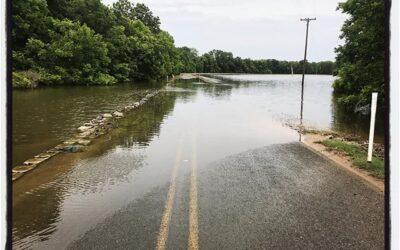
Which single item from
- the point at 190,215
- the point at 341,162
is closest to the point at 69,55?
the point at 341,162

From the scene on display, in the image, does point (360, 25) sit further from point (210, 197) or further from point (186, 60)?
point (186, 60)

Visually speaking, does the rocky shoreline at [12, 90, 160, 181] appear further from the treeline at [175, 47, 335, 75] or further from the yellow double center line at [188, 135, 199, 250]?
the treeline at [175, 47, 335, 75]

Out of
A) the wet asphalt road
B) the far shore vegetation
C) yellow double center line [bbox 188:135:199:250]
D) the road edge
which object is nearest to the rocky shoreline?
the wet asphalt road

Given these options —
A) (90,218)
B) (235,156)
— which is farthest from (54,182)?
(235,156)

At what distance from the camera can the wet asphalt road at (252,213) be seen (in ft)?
15.7

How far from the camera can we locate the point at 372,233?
5066 mm

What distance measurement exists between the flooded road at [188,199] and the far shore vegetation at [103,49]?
706 centimetres

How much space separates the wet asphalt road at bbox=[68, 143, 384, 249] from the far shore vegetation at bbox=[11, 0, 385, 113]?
8907 mm

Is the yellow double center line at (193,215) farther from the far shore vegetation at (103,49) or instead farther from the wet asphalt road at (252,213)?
the far shore vegetation at (103,49)

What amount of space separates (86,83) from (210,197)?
4533 centimetres

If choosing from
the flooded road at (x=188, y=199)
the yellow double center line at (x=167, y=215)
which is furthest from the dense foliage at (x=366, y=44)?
the yellow double center line at (x=167, y=215)

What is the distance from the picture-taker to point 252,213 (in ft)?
19.2

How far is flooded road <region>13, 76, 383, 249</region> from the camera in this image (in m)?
4.93

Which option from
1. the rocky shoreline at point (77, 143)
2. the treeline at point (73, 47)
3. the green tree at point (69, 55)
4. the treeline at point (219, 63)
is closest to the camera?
the rocky shoreline at point (77, 143)
